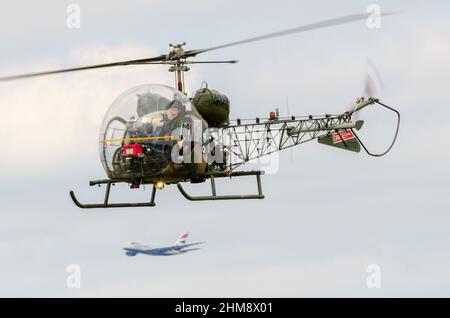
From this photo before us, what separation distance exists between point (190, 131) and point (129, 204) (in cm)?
275

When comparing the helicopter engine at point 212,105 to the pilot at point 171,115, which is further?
the helicopter engine at point 212,105

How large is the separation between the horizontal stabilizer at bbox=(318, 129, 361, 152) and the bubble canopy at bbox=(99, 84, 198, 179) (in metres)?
7.38

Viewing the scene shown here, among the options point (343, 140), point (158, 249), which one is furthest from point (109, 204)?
point (343, 140)

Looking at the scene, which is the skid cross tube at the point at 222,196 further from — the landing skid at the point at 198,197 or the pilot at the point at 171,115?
the pilot at the point at 171,115

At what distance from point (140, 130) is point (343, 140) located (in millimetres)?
9590

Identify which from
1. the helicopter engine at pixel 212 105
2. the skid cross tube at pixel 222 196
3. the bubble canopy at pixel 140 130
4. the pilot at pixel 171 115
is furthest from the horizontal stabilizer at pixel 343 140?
the pilot at pixel 171 115

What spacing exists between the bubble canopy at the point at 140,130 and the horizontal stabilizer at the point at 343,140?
7379 mm

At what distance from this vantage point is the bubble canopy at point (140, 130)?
27.6 metres

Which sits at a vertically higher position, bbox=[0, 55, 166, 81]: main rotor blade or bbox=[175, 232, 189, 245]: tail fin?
bbox=[0, 55, 166, 81]: main rotor blade

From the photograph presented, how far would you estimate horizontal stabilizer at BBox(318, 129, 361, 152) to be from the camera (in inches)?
1368

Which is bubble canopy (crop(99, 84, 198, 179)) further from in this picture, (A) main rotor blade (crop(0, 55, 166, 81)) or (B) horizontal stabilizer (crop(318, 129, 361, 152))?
(B) horizontal stabilizer (crop(318, 129, 361, 152))

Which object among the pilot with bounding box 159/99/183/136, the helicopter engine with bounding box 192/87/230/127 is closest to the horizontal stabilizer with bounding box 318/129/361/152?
the helicopter engine with bounding box 192/87/230/127
